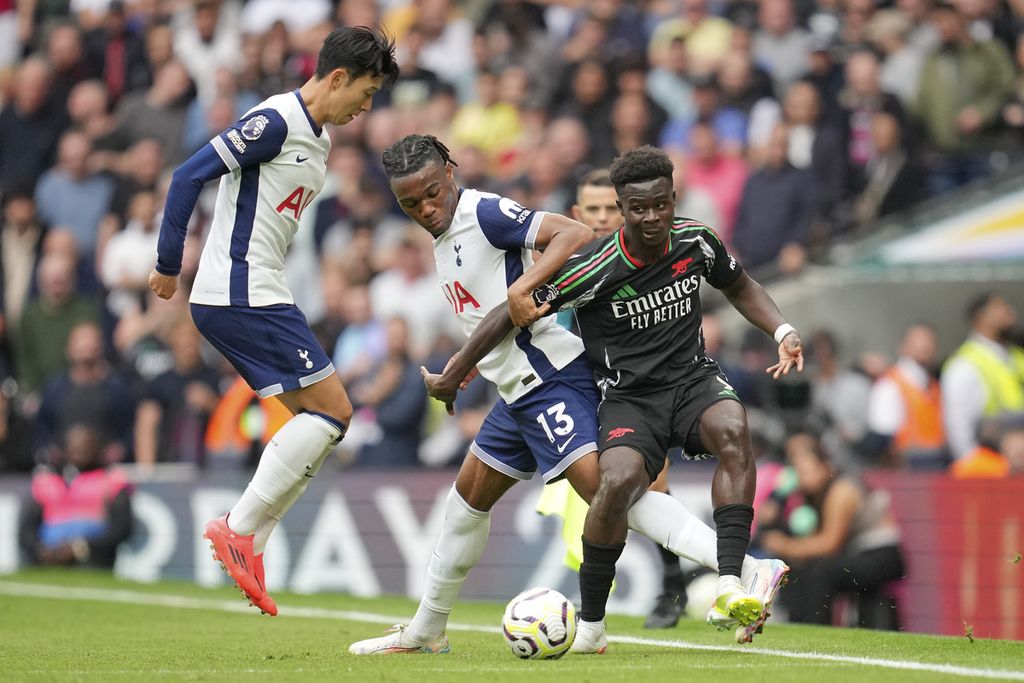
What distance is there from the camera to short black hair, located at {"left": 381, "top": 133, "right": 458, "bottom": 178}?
22.9 feet

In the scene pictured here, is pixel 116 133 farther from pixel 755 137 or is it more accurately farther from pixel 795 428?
pixel 795 428

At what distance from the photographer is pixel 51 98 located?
18688mm

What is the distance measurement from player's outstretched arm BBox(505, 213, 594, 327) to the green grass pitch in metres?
1.44

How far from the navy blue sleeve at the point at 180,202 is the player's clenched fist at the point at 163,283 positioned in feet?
0.08

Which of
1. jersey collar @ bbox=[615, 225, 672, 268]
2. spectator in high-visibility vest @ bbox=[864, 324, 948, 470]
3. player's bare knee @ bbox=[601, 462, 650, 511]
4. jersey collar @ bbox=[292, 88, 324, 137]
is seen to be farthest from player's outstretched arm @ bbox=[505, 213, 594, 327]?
spectator in high-visibility vest @ bbox=[864, 324, 948, 470]

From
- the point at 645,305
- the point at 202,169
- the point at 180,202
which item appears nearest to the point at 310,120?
the point at 202,169

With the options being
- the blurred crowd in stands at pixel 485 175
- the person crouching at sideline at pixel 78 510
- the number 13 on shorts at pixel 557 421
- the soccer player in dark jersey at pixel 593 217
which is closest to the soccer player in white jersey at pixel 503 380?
the number 13 on shorts at pixel 557 421

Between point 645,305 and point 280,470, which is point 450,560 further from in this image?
point 645,305

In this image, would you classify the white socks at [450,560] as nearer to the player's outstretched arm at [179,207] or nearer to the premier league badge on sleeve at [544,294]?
the premier league badge on sleeve at [544,294]

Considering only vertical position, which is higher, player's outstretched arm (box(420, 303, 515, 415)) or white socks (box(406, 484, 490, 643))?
player's outstretched arm (box(420, 303, 515, 415))

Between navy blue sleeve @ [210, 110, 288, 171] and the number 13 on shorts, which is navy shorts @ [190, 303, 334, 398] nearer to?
navy blue sleeve @ [210, 110, 288, 171]

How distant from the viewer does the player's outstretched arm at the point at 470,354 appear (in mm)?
6844

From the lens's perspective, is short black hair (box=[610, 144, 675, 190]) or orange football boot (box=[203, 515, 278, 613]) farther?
orange football boot (box=[203, 515, 278, 613])

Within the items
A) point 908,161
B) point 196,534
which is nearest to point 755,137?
point 908,161
